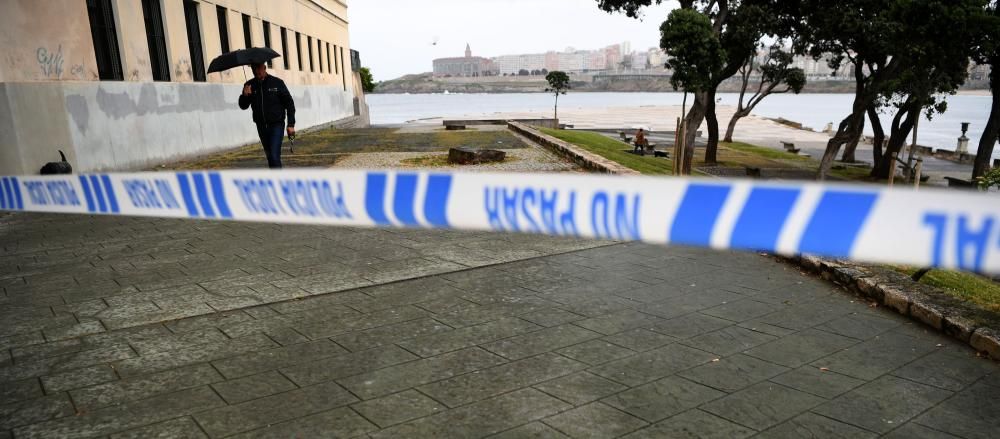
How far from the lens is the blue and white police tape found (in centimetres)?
197

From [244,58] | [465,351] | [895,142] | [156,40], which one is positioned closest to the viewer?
[465,351]

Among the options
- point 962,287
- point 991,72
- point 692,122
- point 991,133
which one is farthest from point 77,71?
point 991,72

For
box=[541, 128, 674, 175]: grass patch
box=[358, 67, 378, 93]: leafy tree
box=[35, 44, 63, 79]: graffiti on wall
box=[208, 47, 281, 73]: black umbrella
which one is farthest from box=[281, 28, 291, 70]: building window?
box=[358, 67, 378, 93]: leafy tree

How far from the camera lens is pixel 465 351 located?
3625 millimetres

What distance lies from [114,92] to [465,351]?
10.6m

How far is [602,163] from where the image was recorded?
1034cm

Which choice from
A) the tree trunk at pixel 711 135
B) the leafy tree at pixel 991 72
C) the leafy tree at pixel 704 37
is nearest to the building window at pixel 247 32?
the leafy tree at pixel 704 37

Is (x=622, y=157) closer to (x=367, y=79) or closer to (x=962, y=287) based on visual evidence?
(x=962, y=287)

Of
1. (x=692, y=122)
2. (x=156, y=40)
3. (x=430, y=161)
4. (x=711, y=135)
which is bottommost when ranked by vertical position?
(x=711, y=135)

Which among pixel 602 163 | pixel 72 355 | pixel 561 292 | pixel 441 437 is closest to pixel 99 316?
pixel 72 355

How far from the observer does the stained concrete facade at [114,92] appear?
8734 mm

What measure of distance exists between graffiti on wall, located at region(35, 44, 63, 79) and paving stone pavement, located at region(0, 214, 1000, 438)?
5070mm

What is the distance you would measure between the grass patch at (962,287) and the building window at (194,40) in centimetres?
1548

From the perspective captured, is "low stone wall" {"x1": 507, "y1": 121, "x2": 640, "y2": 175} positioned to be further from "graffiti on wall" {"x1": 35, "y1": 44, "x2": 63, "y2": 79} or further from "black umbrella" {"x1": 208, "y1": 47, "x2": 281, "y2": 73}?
"graffiti on wall" {"x1": 35, "y1": 44, "x2": 63, "y2": 79}
